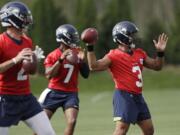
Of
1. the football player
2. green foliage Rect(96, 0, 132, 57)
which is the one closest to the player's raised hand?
the football player

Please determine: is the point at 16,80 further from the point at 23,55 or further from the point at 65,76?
the point at 65,76

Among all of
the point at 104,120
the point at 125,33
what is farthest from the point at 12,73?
the point at 104,120

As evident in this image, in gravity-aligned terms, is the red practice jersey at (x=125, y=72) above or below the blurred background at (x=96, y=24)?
above

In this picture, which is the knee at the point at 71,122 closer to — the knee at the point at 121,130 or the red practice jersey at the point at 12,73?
the knee at the point at 121,130

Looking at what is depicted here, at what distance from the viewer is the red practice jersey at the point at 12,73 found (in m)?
9.34

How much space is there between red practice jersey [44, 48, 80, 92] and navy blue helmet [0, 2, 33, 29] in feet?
9.87

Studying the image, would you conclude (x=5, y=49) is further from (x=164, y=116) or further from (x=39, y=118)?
(x=164, y=116)

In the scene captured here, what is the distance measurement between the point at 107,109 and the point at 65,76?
33.1 feet

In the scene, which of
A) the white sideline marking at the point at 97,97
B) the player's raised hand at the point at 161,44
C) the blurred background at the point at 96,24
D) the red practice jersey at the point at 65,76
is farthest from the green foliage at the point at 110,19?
the player's raised hand at the point at 161,44

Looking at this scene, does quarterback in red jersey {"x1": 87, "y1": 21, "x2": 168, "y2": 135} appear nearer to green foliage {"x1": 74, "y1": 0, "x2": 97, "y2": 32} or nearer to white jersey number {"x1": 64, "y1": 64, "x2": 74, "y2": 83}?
white jersey number {"x1": 64, "y1": 64, "x2": 74, "y2": 83}

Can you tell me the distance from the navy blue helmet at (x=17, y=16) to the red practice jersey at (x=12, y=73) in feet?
0.67

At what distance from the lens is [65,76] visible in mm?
12375

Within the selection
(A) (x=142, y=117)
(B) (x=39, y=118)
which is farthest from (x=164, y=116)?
(B) (x=39, y=118)

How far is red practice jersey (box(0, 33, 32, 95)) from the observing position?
30.7 ft
